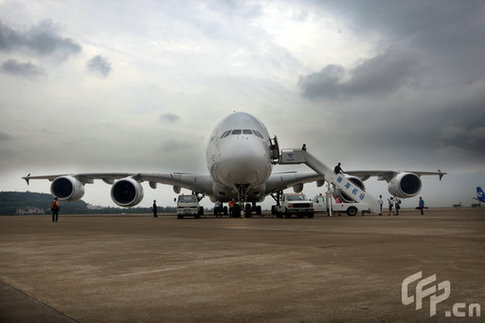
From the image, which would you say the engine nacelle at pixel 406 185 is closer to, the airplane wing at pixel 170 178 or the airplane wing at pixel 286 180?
the airplane wing at pixel 286 180

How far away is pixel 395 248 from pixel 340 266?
2228mm

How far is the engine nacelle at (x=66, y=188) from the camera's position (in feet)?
88.4

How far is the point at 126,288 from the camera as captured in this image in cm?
394

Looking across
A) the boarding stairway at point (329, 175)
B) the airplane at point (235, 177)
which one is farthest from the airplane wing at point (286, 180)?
the boarding stairway at point (329, 175)

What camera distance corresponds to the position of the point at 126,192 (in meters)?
25.9

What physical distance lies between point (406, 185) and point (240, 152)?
13.4 metres

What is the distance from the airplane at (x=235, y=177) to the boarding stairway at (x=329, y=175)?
4.96 feet

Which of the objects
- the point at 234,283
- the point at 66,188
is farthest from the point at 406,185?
the point at 234,283

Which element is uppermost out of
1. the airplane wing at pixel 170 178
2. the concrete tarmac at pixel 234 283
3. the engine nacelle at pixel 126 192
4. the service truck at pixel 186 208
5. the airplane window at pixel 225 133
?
the airplane window at pixel 225 133

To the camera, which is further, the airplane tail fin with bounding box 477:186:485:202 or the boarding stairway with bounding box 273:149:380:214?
the airplane tail fin with bounding box 477:186:485:202

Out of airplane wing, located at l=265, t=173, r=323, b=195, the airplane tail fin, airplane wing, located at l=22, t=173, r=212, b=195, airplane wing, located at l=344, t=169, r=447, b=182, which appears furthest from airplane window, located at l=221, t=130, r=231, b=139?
the airplane tail fin

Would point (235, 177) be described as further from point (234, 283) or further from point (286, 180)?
point (234, 283)

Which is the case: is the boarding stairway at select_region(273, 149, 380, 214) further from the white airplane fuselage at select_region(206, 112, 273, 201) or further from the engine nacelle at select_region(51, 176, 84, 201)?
the engine nacelle at select_region(51, 176, 84, 201)

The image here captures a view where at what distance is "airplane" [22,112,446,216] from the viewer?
20.6 metres
